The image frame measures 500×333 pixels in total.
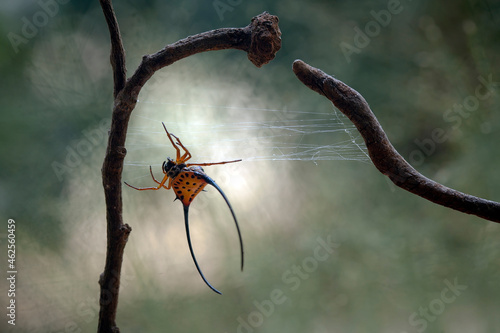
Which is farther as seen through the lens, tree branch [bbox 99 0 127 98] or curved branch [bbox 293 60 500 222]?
tree branch [bbox 99 0 127 98]

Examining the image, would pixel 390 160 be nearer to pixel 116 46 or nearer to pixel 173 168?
pixel 173 168

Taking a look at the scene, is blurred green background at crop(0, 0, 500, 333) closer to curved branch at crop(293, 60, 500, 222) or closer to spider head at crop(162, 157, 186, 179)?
spider head at crop(162, 157, 186, 179)

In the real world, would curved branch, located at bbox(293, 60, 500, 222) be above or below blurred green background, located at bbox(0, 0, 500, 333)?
below

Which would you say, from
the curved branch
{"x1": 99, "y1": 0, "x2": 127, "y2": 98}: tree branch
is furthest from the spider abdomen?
the curved branch

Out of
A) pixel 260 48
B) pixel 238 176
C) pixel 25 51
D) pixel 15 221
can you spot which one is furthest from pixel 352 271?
pixel 25 51

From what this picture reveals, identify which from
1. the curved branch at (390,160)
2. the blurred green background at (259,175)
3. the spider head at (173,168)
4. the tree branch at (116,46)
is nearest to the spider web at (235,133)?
the blurred green background at (259,175)

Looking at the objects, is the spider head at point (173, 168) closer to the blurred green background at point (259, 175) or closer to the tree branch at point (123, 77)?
the tree branch at point (123, 77)

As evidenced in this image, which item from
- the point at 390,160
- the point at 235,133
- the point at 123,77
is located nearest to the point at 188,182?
the point at 123,77
